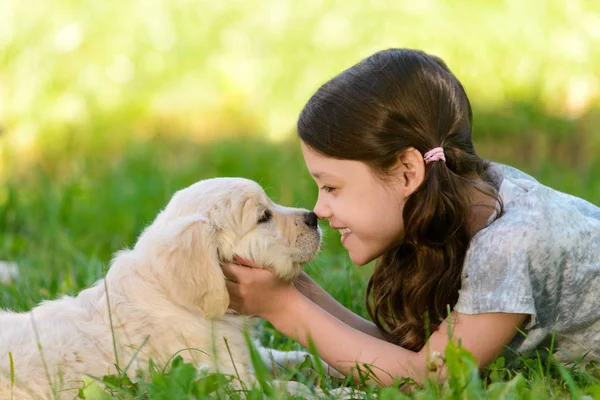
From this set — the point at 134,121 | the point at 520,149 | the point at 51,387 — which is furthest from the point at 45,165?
the point at 51,387

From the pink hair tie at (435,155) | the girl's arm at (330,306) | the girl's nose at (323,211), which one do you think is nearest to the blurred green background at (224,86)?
the girl's arm at (330,306)

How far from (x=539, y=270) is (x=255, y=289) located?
1.12 metres

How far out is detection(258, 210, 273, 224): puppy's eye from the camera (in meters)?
3.62

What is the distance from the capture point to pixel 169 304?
3.36 metres

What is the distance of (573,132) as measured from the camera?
7910mm

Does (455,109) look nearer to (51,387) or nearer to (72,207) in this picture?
(51,387)

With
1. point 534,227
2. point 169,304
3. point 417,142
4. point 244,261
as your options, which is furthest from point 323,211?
point 534,227

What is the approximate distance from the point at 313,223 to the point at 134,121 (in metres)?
5.09

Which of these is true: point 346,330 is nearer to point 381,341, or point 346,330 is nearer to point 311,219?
point 381,341

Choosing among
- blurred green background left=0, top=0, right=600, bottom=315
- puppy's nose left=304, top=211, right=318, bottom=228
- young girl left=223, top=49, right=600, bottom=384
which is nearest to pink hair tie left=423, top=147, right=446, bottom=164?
young girl left=223, top=49, right=600, bottom=384

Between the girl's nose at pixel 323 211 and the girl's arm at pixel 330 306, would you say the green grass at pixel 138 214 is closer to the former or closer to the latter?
the girl's arm at pixel 330 306

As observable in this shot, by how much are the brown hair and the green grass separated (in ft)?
1.40

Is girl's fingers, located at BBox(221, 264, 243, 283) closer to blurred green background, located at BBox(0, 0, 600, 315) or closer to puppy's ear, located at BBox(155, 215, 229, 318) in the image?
puppy's ear, located at BBox(155, 215, 229, 318)

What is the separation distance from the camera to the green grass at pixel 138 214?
117 inches
